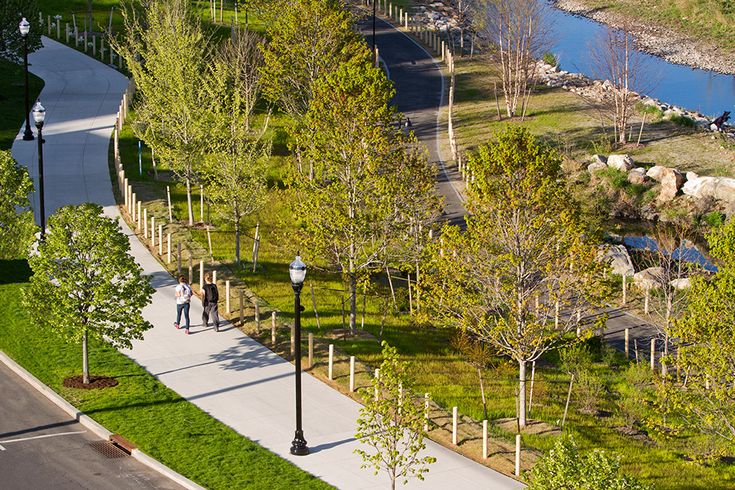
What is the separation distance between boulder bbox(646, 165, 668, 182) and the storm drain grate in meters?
36.3

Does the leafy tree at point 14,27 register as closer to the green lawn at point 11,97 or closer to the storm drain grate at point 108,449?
the green lawn at point 11,97

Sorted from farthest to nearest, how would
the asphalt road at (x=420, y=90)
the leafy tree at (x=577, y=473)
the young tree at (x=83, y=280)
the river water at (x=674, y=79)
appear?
1. the river water at (x=674, y=79)
2. the asphalt road at (x=420, y=90)
3. the young tree at (x=83, y=280)
4. the leafy tree at (x=577, y=473)

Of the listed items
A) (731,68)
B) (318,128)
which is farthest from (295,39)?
(731,68)

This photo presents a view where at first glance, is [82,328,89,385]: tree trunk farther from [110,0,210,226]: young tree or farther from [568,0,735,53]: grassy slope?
[568,0,735,53]: grassy slope

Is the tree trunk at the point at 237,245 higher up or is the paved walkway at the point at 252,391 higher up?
the tree trunk at the point at 237,245

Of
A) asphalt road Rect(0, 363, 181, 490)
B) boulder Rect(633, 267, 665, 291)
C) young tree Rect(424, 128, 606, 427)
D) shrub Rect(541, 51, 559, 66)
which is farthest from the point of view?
shrub Rect(541, 51, 559, 66)

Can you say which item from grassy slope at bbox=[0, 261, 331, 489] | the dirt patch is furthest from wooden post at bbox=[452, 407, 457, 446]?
the dirt patch

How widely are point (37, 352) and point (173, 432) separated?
20.7ft

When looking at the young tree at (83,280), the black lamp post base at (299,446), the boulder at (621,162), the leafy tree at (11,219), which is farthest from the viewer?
the boulder at (621,162)

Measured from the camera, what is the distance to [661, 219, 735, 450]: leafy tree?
2861cm

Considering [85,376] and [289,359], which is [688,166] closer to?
[289,359]

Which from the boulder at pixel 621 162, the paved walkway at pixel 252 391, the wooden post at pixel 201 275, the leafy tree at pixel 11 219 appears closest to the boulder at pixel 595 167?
the boulder at pixel 621 162

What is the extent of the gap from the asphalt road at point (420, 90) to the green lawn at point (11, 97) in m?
17.5

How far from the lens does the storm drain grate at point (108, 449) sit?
97.2ft
